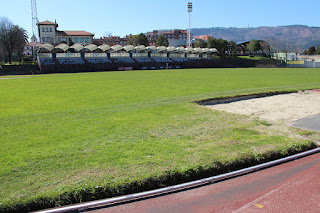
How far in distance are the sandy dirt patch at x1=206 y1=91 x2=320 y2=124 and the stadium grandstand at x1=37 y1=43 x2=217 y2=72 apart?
56.5 m

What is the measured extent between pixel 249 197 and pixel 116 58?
250ft

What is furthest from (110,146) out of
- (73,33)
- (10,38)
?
(73,33)

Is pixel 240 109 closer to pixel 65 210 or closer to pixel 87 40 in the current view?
pixel 65 210

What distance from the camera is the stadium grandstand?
219 ft

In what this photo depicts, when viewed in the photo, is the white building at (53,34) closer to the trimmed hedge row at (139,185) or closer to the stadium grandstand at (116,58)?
the stadium grandstand at (116,58)

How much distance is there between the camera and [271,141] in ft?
28.1

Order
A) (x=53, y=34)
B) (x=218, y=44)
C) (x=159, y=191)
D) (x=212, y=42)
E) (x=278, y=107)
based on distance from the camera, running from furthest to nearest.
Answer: (x=53, y=34) < (x=218, y=44) < (x=212, y=42) < (x=278, y=107) < (x=159, y=191)

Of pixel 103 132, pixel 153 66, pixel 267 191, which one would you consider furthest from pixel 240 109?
pixel 153 66

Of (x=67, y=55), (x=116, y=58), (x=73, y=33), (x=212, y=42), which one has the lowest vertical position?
(x=116, y=58)

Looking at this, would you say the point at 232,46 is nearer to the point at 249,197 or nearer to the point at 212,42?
the point at 212,42

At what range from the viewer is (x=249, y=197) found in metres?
5.35

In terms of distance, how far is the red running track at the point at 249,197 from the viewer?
16.2 feet

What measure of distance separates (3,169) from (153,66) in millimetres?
73189

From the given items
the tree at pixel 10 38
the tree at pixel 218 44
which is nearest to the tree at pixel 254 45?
the tree at pixel 218 44
